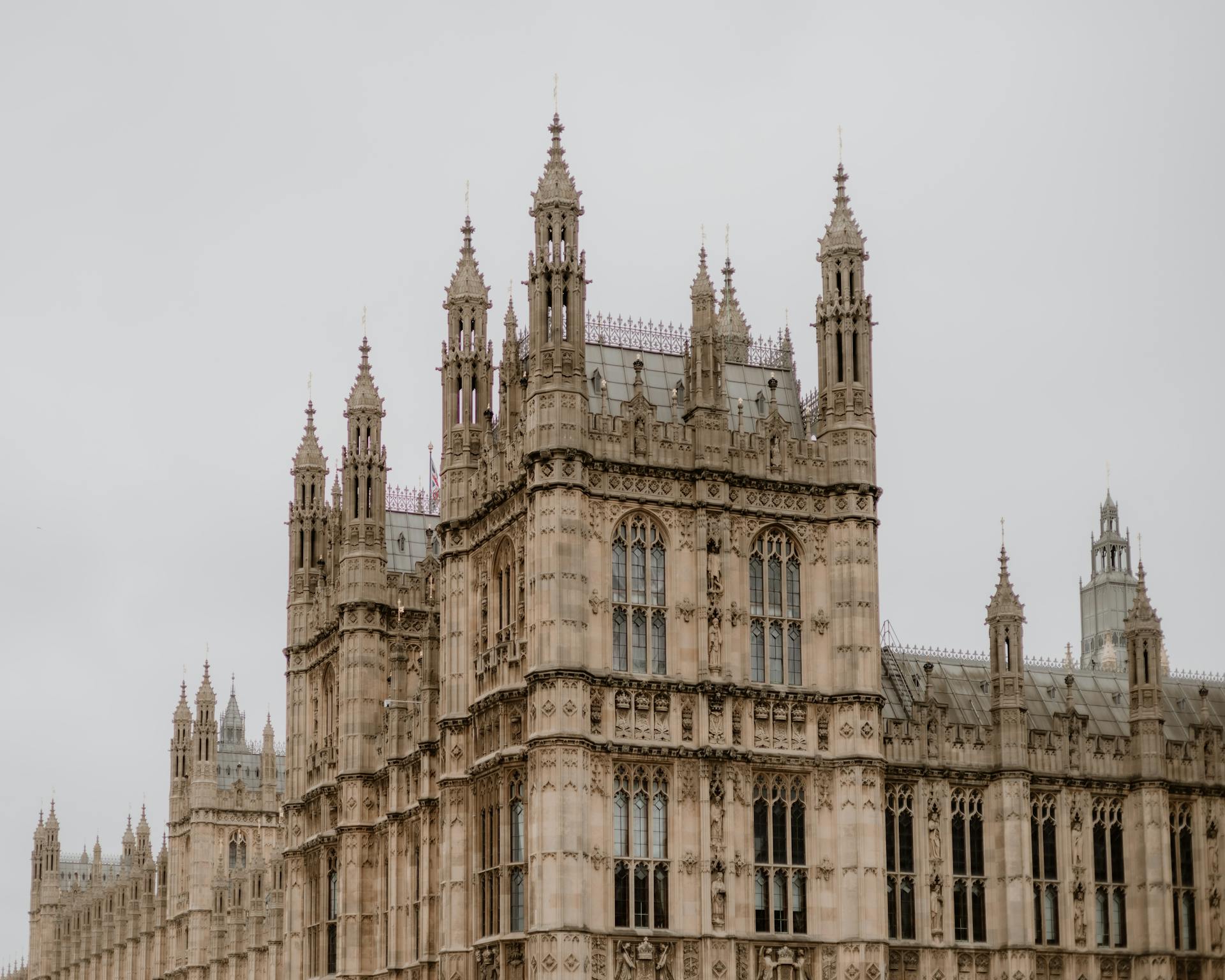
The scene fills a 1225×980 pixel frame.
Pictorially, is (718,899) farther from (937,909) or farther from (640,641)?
(937,909)

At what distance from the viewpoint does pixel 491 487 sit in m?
78.4

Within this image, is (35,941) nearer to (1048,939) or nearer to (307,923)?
(307,923)

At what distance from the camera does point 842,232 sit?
79250mm

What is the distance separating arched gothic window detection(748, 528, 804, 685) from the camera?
74.8m

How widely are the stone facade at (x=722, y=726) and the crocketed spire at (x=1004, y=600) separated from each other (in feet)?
0.37

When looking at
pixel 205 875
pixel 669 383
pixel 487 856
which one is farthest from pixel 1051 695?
pixel 205 875

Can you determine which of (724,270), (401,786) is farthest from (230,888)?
(724,270)

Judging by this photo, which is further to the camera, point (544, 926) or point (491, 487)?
point (491, 487)

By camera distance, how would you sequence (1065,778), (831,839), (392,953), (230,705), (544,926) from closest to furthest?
1. (544,926)
2. (831,839)
3. (1065,778)
4. (392,953)
5. (230,705)

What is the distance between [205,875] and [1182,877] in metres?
70.4

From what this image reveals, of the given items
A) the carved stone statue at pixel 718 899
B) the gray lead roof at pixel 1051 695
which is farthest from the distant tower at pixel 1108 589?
the carved stone statue at pixel 718 899

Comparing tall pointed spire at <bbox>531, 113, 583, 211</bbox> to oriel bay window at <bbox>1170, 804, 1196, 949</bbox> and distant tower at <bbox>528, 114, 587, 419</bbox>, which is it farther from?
oriel bay window at <bbox>1170, 804, 1196, 949</bbox>

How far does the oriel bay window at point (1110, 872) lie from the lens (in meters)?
79.4

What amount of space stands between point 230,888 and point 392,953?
146ft
